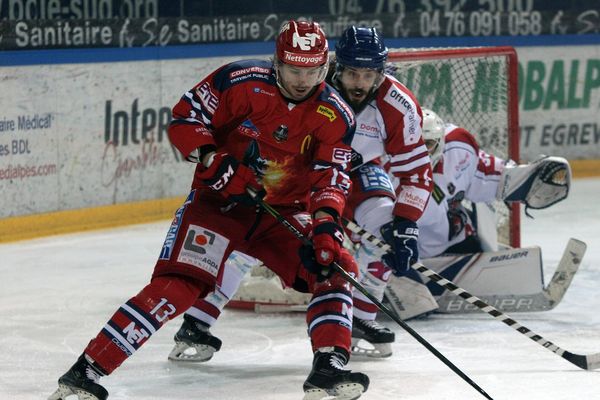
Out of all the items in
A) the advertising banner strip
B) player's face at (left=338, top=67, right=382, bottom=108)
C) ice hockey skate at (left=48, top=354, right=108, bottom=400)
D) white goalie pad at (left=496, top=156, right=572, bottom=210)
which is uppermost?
player's face at (left=338, top=67, right=382, bottom=108)

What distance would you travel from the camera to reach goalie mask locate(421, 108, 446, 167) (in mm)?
5388

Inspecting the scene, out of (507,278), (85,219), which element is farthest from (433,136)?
(85,219)

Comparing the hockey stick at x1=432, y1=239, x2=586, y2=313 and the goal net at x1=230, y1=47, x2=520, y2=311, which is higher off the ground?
the goal net at x1=230, y1=47, x2=520, y2=311

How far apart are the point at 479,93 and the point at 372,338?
1988 millimetres

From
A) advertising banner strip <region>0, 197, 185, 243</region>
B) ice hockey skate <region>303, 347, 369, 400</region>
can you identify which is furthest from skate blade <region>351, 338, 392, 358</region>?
advertising banner strip <region>0, 197, 185, 243</region>

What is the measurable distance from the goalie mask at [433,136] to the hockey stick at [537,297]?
0.42 metres

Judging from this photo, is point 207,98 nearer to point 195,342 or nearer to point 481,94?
point 195,342

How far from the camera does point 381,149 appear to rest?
16.0ft

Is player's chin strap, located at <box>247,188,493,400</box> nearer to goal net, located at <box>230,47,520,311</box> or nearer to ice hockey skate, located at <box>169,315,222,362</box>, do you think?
ice hockey skate, located at <box>169,315,222,362</box>

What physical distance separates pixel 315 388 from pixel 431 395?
19.5 inches

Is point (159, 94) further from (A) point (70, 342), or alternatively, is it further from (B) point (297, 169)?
(B) point (297, 169)

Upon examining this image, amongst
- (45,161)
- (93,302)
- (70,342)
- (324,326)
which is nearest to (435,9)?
(45,161)

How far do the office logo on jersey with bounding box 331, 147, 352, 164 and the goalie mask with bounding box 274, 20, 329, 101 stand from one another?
0.19 metres

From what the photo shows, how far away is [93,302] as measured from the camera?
5.79 m
